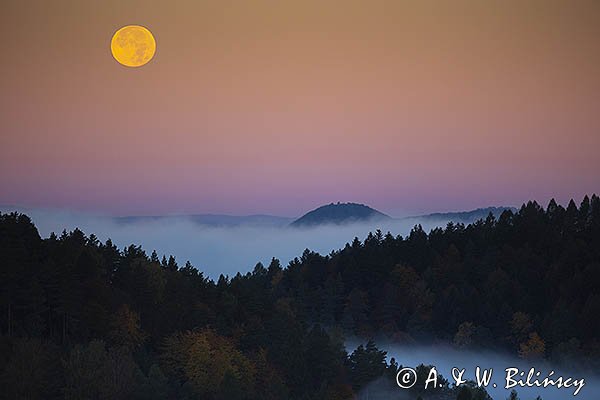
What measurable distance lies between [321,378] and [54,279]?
28.5 m

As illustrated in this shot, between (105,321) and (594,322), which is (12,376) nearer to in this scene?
(105,321)

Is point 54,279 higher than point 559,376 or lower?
higher

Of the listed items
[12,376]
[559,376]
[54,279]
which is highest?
[54,279]

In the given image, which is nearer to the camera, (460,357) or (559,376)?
(559,376)

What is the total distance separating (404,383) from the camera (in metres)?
95.3

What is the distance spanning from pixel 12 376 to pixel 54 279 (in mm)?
19488

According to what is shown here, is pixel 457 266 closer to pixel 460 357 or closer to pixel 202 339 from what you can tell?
pixel 460 357

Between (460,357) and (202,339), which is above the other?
(202,339)

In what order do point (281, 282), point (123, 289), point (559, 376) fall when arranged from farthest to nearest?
point (281, 282)
point (559, 376)
point (123, 289)

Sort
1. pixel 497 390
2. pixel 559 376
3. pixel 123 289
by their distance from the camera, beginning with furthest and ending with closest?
pixel 559 376
pixel 497 390
pixel 123 289

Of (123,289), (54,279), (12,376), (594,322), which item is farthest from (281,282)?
(12,376)

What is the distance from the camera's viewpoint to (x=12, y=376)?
2938 inches

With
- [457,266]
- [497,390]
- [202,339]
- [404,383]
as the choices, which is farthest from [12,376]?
[457,266]

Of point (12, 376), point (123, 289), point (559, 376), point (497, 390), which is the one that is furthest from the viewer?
point (559, 376)
